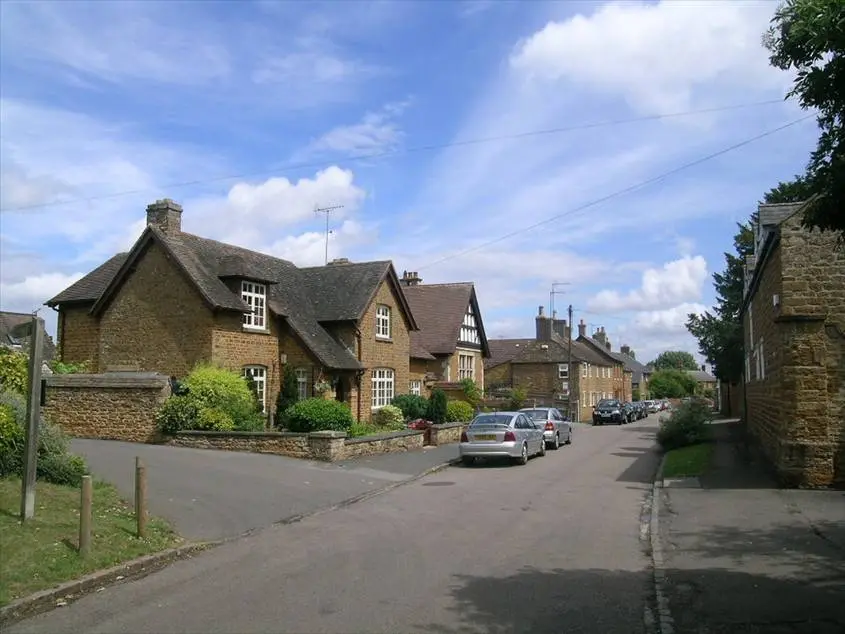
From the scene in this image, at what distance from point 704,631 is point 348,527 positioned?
6.36 metres

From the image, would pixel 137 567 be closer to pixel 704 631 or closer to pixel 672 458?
pixel 704 631

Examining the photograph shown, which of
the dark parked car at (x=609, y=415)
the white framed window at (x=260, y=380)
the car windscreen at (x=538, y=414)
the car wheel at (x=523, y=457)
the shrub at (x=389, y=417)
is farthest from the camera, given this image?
the dark parked car at (x=609, y=415)

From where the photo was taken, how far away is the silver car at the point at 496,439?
20.7 meters

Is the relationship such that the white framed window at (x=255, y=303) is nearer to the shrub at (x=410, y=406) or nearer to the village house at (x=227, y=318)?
the village house at (x=227, y=318)

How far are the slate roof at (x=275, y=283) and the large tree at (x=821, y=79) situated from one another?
19823 millimetres

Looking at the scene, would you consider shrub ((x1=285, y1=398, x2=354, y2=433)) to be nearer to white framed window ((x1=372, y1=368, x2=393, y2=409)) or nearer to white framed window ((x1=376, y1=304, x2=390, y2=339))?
white framed window ((x1=372, y1=368, x2=393, y2=409))

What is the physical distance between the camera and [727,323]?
41.5 m

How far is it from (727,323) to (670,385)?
2742 inches

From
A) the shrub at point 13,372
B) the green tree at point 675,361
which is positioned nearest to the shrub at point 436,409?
the shrub at point 13,372

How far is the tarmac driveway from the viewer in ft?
38.7

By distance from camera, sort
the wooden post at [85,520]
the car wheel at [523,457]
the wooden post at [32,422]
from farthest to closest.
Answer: the car wheel at [523,457] → the wooden post at [32,422] → the wooden post at [85,520]

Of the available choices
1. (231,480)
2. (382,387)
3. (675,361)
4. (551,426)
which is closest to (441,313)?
(382,387)

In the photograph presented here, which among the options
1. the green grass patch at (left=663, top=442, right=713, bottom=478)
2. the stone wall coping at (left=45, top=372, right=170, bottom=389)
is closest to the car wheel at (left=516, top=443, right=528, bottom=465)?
the green grass patch at (left=663, top=442, right=713, bottom=478)

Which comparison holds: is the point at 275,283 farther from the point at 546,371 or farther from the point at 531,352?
the point at 531,352
